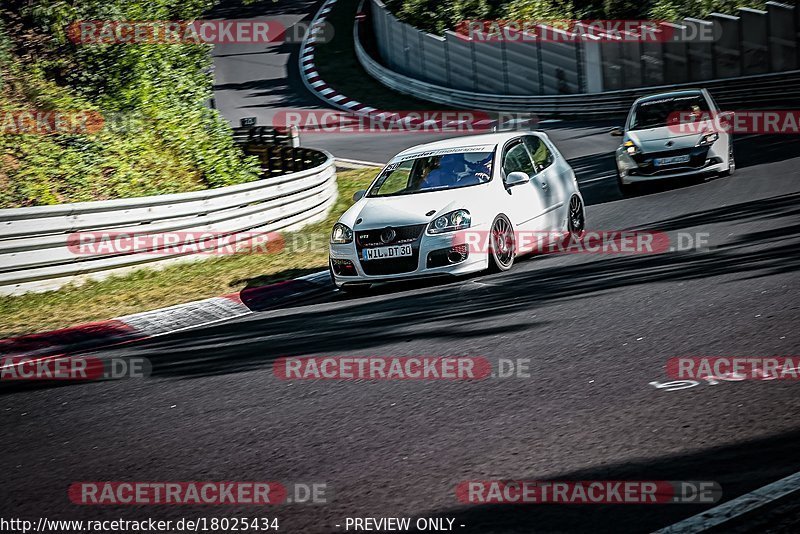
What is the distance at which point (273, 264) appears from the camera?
13.4m

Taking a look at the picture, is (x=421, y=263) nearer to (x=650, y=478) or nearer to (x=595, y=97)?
(x=650, y=478)

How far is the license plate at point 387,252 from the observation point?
10.0 m

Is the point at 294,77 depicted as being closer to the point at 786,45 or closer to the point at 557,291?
the point at 786,45

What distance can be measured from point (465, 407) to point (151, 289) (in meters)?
7.17

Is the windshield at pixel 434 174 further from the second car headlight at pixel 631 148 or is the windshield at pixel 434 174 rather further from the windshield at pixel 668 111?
the windshield at pixel 668 111

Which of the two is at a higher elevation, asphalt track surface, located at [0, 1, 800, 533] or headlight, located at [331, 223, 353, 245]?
headlight, located at [331, 223, 353, 245]

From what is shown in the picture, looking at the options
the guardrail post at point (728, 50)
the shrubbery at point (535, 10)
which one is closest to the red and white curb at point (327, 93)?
the shrubbery at point (535, 10)

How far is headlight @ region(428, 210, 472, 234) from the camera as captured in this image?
395 inches

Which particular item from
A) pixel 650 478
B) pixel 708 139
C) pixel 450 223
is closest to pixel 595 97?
pixel 708 139

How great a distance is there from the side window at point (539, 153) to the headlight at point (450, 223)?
2032mm

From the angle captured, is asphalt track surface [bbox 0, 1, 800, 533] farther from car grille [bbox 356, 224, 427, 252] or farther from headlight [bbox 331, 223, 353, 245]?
headlight [bbox 331, 223, 353, 245]

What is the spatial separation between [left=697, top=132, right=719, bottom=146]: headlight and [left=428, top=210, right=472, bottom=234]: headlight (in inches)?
278

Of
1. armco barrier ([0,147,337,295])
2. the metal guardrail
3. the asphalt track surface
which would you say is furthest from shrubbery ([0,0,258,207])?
the metal guardrail

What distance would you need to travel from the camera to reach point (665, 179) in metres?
15.6
